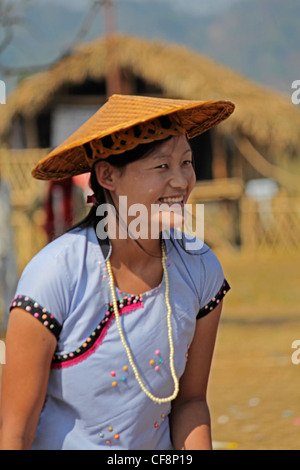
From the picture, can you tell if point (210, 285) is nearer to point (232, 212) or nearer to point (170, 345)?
point (170, 345)

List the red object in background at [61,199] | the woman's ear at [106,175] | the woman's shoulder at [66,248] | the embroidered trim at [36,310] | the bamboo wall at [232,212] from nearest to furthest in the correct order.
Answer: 1. the embroidered trim at [36,310]
2. the woman's shoulder at [66,248]
3. the woman's ear at [106,175]
4. the red object in background at [61,199]
5. the bamboo wall at [232,212]

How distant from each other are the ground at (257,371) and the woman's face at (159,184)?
2.10 metres

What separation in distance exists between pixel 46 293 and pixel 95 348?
9.3 inches

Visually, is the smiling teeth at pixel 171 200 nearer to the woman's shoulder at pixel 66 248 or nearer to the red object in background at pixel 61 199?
the woman's shoulder at pixel 66 248

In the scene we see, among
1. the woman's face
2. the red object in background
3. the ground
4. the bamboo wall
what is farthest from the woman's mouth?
the bamboo wall

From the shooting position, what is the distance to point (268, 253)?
659 inches

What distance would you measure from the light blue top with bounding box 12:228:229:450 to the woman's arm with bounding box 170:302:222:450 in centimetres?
8

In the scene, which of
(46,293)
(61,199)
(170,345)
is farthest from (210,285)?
(61,199)

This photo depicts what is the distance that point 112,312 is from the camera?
89.7 inches

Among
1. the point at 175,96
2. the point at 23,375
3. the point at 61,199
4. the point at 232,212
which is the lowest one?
the point at 232,212

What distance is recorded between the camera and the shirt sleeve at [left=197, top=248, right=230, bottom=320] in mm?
2482

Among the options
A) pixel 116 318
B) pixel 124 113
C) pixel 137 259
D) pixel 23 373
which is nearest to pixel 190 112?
pixel 124 113

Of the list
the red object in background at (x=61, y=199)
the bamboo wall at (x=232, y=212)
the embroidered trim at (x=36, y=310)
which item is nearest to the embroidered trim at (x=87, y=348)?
the embroidered trim at (x=36, y=310)

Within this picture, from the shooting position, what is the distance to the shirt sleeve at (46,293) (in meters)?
2.12
